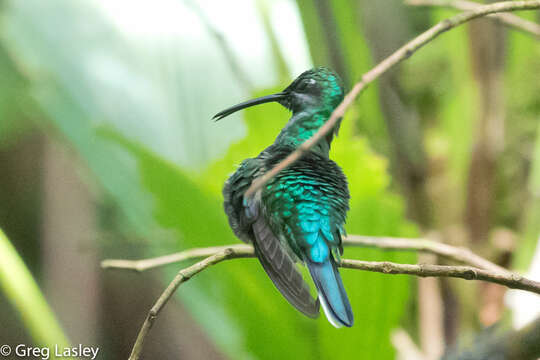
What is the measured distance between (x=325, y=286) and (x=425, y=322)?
1.64 ft

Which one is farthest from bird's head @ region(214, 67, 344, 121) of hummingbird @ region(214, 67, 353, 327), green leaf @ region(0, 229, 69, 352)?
green leaf @ region(0, 229, 69, 352)

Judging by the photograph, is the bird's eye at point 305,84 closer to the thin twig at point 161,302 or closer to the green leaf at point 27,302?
the thin twig at point 161,302

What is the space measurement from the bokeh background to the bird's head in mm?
69

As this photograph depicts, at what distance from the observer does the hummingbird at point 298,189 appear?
21 centimetres

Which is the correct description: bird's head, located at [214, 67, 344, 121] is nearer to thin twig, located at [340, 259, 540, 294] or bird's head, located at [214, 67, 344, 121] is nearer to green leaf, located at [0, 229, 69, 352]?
thin twig, located at [340, 259, 540, 294]

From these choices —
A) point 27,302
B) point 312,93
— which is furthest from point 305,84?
point 27,302

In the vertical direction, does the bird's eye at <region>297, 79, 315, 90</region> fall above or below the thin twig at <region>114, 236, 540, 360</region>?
above

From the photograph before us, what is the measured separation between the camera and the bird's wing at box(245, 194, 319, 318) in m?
0.19

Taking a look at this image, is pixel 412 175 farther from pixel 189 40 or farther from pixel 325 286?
pixel 325 286

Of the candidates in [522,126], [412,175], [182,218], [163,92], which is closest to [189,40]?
[163,92]

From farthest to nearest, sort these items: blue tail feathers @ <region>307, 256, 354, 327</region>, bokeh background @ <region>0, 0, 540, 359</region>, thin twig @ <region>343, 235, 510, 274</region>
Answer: bokeh background @ <region>0, 0, 540, 359</region>, thin twig @ <region>343, 235, 510, 274</region>, blue tail feathers @ <region>307, 256, 354, 327</region>

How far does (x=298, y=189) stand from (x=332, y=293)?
0.06 metres

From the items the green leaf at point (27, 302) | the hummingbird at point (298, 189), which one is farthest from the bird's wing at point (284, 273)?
the green leaf at point (27, 302)

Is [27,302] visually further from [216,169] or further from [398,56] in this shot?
[398,56]
